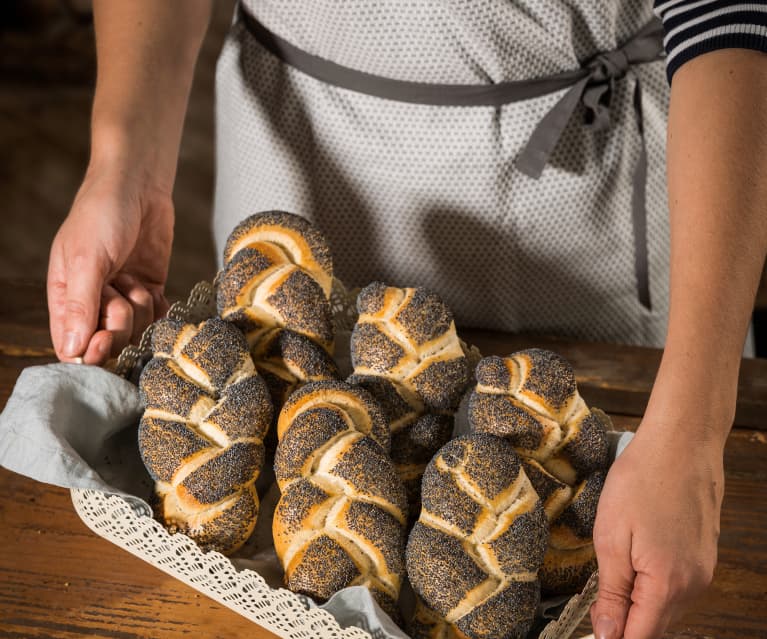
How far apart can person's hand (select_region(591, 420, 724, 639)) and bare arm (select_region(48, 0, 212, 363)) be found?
1.77 ft

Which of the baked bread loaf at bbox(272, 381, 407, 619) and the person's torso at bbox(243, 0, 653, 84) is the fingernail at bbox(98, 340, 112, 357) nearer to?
the baked bread loaf at bbox(272, 381, 407, 619)

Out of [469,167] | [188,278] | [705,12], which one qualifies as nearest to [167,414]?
[469,167]

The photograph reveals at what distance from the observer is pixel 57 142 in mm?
2721

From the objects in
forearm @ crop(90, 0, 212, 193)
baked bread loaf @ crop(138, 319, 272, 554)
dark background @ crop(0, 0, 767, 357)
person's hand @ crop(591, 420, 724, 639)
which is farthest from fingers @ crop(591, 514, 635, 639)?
dark background @ crop(0, 0, 767, 357)

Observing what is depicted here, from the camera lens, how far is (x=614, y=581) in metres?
0.61

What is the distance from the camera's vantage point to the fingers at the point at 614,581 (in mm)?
608

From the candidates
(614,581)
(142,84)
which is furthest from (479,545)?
(142,84)

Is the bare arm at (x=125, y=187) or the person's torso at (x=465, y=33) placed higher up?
the person's torso at (x=465, y=33)

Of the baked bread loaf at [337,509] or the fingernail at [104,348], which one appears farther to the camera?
the fingernail at [104,348]

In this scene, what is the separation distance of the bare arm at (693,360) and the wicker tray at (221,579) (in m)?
0.07

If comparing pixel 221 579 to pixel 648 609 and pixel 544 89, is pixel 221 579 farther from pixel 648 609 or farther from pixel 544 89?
pixel 544 89

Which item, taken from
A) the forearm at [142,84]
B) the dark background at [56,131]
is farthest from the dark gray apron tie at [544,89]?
the dark background at [56,131]

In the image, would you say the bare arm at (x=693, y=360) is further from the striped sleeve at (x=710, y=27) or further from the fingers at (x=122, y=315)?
the fingers at (x=122, y=315)

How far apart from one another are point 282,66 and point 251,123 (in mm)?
91
